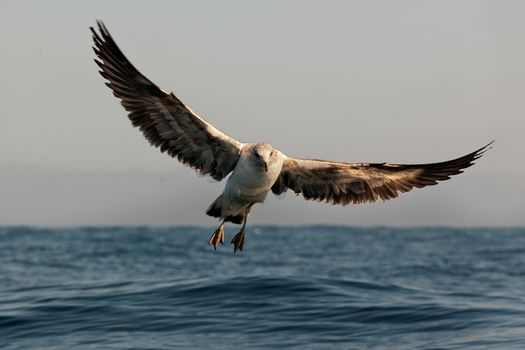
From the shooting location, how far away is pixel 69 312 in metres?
17.9

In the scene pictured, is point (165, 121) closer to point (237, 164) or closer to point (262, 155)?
point (237, 164)

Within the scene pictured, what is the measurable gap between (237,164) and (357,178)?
2454 mm

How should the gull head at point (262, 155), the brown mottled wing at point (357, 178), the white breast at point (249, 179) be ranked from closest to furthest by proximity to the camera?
the gull head at point (262, 155)
the white breast at point (249, 179)
the brown mottled wing at point (357, 178)

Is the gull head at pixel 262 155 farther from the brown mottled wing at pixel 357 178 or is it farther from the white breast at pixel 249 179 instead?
the brown mottled wing at pixel 357 178

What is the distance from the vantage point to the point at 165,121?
12.6m

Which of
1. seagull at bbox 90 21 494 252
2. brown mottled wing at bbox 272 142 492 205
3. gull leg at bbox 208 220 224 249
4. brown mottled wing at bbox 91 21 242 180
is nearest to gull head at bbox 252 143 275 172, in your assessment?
seagull at bbox 90 21 494 252

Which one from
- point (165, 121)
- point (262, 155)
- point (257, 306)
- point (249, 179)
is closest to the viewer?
point (262, 155)

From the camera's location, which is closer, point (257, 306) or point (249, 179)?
point (249, 179)

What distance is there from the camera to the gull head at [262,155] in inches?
461

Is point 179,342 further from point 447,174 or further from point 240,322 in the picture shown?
point 447,174

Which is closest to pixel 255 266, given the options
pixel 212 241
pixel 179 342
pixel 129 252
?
pixel 129 252

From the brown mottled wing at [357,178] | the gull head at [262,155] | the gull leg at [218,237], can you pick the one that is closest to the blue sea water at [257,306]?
the gull leg at [218,237]

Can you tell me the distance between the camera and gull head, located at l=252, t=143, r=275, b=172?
11.7 metres

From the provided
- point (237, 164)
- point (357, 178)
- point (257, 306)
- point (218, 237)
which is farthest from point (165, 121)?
point (257, 306)
